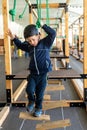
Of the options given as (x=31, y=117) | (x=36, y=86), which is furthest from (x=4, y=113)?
(x=36, y=86)

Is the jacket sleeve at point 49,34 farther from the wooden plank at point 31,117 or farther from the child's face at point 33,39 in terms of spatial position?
the wooden plank at point 31,117

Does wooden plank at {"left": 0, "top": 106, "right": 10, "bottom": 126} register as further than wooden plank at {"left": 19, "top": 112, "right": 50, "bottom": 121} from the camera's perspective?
Yes

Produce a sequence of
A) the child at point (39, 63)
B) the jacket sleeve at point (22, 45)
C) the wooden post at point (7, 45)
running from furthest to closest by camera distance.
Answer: the wooden post at point (7, 45) → the jacket sleeve at point (22, 45) → the child at point (39, 63)

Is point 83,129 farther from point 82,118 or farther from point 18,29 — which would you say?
point 18,29

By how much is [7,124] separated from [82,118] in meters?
1.01

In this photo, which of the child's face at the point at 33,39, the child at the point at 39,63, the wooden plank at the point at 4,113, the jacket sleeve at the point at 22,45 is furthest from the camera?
the wooden plank at the point at 4,113

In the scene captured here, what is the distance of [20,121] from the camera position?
3574 millimetres

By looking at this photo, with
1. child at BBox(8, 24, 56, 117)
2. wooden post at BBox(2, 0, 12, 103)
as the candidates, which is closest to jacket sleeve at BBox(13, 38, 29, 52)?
child at BBox(8, 24, 56, 117)

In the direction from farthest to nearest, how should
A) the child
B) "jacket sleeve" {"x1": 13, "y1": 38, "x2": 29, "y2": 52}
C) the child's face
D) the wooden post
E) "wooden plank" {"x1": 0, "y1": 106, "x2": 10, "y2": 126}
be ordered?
the wooden post → "wooden plank" {"x1": 0, "y1": 106, "x2": 10, "y2": 126} → "jacket sleeve" {"x1": 13, "y1": 38, "x2": 29, "y2": 52} → the child → the child's face

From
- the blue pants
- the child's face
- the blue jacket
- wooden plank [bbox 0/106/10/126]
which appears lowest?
wooden plank [bbox 0/106/10/126]

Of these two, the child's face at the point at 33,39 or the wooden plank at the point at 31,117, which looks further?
the wooden plank at the point at 31,117

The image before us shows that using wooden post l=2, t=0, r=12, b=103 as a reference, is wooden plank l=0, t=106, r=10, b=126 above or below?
below

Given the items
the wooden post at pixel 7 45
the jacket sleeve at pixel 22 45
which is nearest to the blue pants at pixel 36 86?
the jacket sleeve at pixel 22 45

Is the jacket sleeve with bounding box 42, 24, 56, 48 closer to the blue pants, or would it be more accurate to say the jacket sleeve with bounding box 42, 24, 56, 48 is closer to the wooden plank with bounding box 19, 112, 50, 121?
the blue pants
